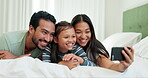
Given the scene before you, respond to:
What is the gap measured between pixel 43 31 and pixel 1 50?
42 cm

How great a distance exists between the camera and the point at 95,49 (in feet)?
3.76

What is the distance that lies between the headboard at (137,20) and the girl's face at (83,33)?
1101mm

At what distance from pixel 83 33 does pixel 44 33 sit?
287 millimetres

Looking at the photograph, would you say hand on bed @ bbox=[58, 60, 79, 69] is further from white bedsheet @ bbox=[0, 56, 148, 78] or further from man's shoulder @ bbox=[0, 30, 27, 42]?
man's shoulder @ bbox=[0, 30, 27, 42]

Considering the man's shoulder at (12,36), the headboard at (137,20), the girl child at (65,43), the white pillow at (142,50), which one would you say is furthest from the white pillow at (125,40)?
the man's shoulder at (12,36)

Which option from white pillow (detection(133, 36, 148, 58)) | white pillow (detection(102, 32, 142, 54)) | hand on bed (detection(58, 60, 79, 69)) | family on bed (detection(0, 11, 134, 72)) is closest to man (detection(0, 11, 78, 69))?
family on bed (detection(0, 11, 134, 72))

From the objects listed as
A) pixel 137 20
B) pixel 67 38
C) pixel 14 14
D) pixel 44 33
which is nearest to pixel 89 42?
pixel 67 38

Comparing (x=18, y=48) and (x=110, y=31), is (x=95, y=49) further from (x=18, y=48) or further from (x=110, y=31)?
(x=110, y=31)

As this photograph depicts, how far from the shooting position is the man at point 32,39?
1177mm

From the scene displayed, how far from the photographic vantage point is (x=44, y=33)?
1.18 m

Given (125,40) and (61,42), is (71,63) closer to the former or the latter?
(61,42)

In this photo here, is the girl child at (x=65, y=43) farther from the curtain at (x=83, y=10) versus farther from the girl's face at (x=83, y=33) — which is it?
the curtain at (x=83, y=10)

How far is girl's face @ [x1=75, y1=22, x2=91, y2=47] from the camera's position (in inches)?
45.9

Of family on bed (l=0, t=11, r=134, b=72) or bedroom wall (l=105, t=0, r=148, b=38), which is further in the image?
bedroom wall (l=105, t=0, r=148, b=38)
